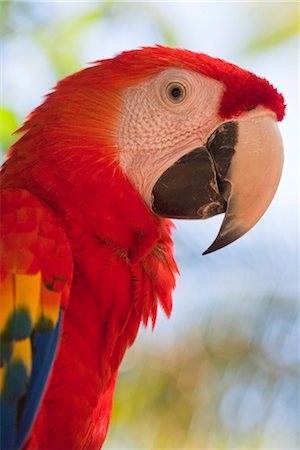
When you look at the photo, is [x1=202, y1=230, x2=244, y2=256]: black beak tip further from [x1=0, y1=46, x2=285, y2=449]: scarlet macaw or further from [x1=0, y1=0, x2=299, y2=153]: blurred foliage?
[x1=0, y1=0, x2=299, y2=153]: blurred foliage

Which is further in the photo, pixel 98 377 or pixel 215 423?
pixel 215 423

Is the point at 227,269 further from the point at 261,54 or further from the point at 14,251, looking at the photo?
the point at 14,251

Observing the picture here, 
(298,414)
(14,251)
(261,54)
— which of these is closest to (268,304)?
(298,414)

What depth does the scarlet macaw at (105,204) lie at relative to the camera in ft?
4.95

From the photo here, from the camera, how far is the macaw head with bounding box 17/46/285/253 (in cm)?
179

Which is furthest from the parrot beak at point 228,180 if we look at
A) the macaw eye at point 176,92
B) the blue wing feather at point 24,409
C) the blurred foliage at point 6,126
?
the blurred foliage at point 6,126

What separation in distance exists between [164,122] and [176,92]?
80 mm

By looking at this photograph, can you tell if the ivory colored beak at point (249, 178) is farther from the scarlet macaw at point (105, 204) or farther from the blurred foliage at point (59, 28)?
the blurred foliage at point (59, 28)

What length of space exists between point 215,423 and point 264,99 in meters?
1.23

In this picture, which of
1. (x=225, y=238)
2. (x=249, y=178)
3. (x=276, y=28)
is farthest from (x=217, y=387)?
(x=276, y=28)

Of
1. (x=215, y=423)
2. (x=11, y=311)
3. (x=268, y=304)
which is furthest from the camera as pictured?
(x=268, y=304)

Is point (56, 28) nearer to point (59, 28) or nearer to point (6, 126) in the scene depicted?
point (59, 28)

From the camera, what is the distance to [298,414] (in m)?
2.86

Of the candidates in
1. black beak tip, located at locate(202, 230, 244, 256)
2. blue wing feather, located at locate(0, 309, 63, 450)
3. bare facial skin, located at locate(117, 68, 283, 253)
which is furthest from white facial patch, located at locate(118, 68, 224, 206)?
blue wing feather, located at locate(0, 309, 63, 450)
